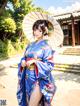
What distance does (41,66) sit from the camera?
11.8 ft

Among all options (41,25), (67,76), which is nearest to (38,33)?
(41,25)

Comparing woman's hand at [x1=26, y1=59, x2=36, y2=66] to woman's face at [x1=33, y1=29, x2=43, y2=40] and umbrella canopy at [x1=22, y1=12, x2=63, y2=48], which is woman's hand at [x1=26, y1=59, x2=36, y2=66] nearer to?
woman's face at [x1=33, y1=29, x2=43, y2=40]

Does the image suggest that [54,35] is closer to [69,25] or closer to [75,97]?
[75,97]

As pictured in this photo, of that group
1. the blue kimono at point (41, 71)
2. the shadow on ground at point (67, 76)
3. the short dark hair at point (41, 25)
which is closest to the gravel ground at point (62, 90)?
the shadow on ground at point (67, 76)

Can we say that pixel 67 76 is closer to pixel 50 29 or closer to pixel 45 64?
pixel 50 29

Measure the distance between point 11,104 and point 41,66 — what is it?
2816 millimetres

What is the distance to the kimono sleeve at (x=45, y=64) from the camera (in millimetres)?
3588

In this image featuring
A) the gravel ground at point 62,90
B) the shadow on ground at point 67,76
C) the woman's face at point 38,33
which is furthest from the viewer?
the shadow on ground at point 67,76

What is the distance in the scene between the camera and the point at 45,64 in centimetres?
360

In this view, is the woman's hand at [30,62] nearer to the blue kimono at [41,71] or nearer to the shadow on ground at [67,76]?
the blue kimono at [41,71]

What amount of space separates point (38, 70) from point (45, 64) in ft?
0.45

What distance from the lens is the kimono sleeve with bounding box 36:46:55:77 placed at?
3588 mm

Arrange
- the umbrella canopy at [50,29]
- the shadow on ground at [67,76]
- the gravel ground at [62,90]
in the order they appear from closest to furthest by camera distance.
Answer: the umbrella canopy at [50,29], the gravel ground at [62,90], the shadow on ground at [67,76]

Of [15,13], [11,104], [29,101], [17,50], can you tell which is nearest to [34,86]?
[29,101]
